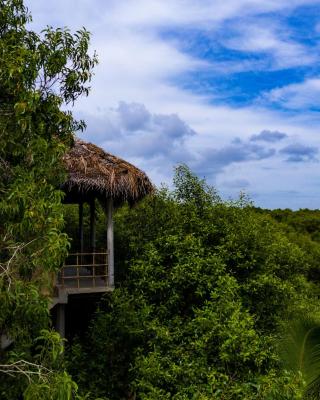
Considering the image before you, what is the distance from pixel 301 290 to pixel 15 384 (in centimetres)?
910

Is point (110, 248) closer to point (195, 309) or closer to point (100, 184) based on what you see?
point (100, 184)

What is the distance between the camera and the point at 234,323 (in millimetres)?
10219

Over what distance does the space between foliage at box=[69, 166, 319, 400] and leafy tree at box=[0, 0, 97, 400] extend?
3396mm

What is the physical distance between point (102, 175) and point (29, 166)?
4113 mm

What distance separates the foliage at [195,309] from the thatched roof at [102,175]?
1.33 metres

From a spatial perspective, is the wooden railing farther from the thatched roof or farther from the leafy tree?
the leafy tree

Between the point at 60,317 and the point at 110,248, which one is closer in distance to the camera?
the point at 60,317

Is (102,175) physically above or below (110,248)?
above

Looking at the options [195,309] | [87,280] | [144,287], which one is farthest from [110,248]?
[87,280]

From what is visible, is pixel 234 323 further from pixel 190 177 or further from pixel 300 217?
pixel 300 217

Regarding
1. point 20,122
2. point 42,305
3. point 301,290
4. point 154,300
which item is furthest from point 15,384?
point 301,290

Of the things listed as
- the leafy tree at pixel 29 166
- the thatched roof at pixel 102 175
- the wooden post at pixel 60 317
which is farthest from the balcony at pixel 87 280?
the leafy tree at pixel 29 166

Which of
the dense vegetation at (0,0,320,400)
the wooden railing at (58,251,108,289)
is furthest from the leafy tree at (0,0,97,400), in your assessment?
the wooden railing at (58,251,108,289)

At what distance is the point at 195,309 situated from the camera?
11266 mm
